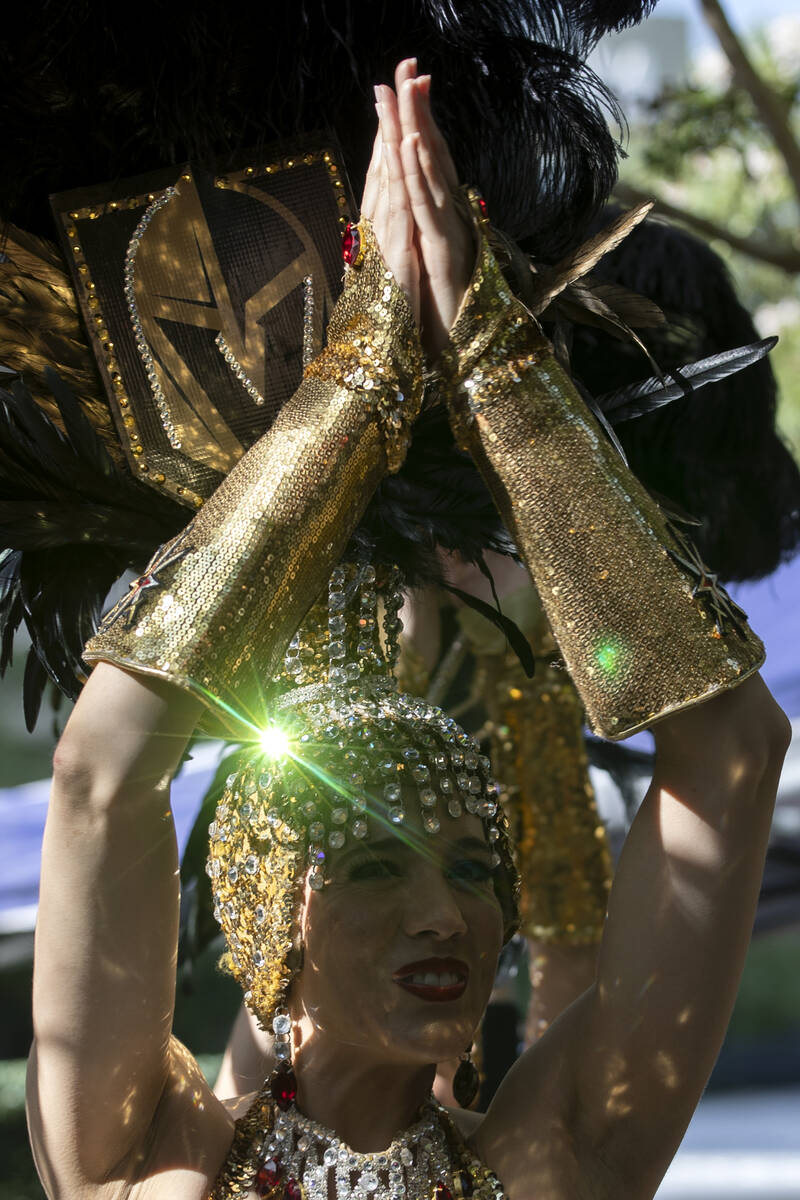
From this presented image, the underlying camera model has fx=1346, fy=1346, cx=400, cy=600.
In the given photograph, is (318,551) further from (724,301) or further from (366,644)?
(724,301)

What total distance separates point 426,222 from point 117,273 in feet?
1.51

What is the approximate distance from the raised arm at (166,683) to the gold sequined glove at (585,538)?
0.08 metres

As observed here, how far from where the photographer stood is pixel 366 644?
172 cm

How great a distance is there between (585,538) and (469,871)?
44cm

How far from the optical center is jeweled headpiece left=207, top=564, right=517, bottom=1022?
1.57 m

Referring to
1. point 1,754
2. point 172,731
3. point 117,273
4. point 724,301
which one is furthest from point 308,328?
point 1,754

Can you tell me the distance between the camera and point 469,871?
1593 mm

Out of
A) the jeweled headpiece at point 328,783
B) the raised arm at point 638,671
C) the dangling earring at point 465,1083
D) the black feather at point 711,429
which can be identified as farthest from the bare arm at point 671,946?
the black feather at point 711,429

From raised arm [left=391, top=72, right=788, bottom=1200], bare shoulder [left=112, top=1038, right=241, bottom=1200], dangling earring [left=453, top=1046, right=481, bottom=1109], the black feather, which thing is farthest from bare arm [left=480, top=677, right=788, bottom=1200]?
the black feather

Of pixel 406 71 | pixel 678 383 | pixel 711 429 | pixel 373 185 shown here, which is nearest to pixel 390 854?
pixel 678 383

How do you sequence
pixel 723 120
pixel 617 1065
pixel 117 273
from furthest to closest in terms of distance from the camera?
pixel 723 120 < pixel 117 273 < pixel 617 1065

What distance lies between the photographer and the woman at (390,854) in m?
1.37

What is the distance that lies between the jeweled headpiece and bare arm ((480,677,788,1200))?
21 cm

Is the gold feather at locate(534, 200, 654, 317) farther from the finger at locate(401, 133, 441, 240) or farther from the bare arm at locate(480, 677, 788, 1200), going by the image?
the bare arm at locate(480, 677, 788, 1200)
